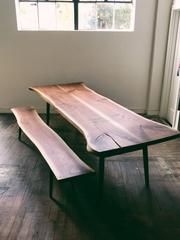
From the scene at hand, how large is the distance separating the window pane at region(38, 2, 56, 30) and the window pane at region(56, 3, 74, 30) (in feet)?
0.26

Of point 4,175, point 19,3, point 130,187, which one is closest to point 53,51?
point 19,3

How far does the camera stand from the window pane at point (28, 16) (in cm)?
387

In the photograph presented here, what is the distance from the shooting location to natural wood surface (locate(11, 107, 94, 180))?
190 centimetres

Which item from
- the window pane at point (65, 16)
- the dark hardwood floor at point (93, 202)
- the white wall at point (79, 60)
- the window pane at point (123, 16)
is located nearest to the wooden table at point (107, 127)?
the dark hardwood floor at point (93, 202)

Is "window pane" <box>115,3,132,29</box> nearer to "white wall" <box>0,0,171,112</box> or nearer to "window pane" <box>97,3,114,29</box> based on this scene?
"window pane" <box>97,3,114,29</box>

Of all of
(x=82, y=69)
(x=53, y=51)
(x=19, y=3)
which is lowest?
(x=82, y=69)

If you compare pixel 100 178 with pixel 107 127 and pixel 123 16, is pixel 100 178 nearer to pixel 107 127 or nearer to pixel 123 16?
pixel 107 127

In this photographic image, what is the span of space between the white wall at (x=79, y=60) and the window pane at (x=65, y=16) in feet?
0.70

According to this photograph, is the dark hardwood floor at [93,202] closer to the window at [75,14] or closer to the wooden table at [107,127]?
the wooden table at [107,127]

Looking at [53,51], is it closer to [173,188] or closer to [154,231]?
[173,188]

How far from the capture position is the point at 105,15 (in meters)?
3.90

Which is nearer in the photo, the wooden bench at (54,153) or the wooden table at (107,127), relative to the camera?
the wooden table at (107,127)

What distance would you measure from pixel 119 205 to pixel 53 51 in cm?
273

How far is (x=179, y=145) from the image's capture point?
3119 millimetres
